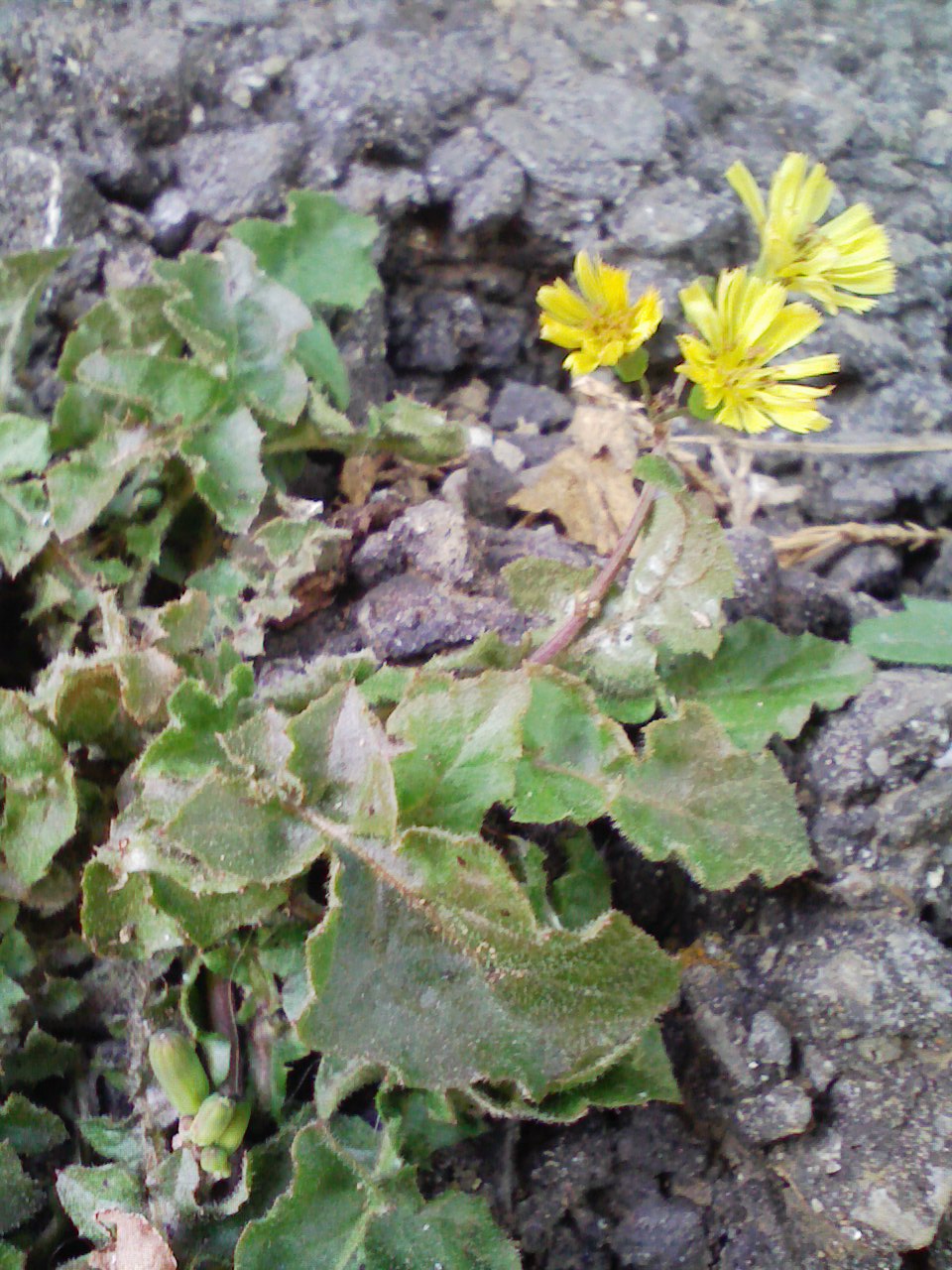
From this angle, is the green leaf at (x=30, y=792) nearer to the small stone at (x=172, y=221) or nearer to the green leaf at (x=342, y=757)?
the green leaf at (x=342, y=757)

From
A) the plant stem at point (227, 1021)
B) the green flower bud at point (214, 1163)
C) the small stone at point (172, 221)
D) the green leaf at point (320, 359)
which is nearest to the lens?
the green flower bud at point (214, 1163)

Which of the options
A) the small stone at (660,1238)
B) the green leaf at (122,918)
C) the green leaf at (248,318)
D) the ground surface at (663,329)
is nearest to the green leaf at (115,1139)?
the green leaf at (122,918)

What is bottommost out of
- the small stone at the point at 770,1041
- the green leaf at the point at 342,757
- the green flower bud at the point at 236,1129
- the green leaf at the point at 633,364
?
the small stone at the point at 770,1041

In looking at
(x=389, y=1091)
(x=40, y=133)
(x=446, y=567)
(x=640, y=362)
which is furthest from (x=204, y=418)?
(x=389, y=1091)

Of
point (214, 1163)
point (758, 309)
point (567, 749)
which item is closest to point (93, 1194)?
point (214, 1163)

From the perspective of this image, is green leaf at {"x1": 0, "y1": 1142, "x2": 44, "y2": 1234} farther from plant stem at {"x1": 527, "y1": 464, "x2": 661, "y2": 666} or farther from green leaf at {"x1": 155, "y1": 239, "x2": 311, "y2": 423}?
green leaf at {"x1": 155, "y1": 239, "x2": 311, "y2": 423}

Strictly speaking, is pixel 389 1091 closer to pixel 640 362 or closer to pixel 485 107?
pixel 640 362

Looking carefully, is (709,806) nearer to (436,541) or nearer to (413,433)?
(436,541)
